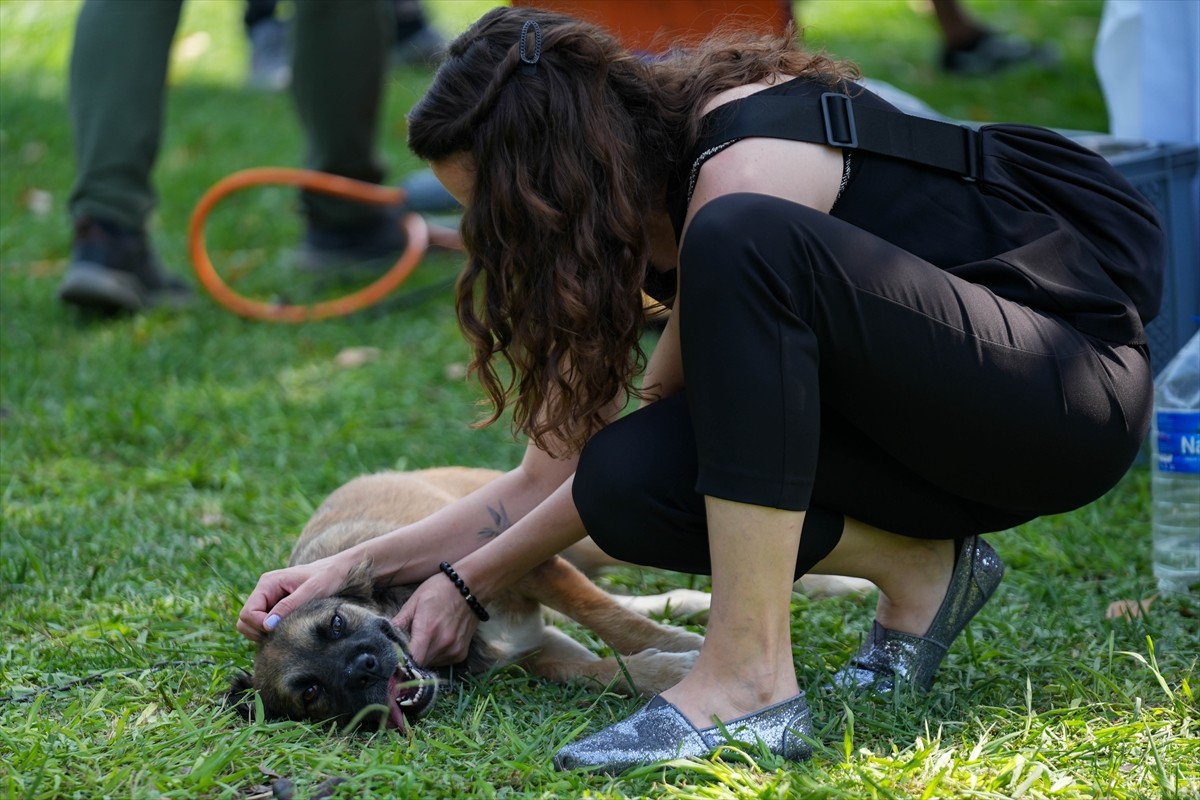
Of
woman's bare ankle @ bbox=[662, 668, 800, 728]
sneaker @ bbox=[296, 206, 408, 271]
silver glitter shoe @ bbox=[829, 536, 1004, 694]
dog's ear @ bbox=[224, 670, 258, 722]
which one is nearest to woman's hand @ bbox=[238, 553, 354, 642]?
dog's ear @ bbox=[224, 670, 258, 722]

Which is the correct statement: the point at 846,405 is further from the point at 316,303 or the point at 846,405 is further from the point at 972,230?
the point at 316,303

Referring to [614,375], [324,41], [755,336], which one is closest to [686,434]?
[614,375]

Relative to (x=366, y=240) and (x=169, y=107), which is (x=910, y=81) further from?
(x=169, y=107)

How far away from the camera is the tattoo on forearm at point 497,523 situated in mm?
3070

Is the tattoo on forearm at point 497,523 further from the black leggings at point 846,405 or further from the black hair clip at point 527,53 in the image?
the black hair clip at point 527,53

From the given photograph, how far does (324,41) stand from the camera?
594 cm

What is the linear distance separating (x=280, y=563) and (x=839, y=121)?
2.11 m

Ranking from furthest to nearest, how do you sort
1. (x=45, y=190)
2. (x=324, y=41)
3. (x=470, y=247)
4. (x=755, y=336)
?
(x=45, y=190), (x=324, y=41), (x=470, y=247), (x=755, y=336)

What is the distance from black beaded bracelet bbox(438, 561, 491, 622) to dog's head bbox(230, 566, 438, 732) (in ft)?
0.57

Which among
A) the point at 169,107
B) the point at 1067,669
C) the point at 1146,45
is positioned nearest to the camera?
the point at 1067,669

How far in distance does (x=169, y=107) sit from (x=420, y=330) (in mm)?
4116

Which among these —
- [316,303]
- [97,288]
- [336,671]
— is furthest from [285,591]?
[316,303]

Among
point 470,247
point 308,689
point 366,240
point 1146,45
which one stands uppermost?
point 1146,45

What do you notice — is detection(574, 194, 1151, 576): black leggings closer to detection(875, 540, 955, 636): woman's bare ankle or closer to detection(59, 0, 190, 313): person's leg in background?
detection(875, 540, 955, 636): woman's bare ankle
